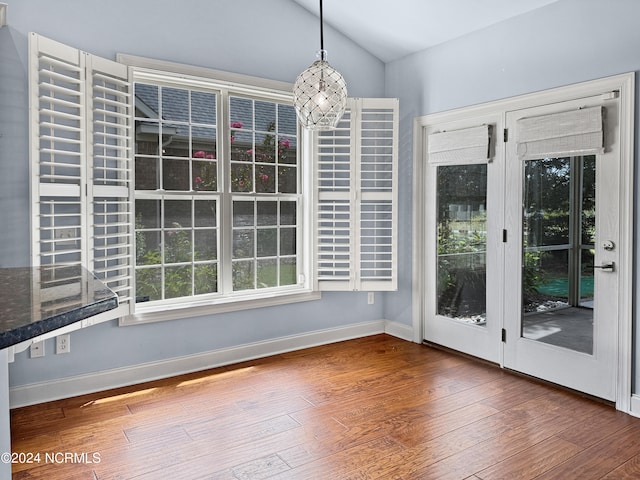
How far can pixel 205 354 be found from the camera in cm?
381

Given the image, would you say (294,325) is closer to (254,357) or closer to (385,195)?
(254,357)

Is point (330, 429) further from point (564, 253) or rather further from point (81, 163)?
point (81, 163)

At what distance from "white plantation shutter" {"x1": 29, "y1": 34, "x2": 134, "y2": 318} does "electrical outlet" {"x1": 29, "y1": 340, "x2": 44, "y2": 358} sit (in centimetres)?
50

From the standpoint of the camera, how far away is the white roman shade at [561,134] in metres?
3.09

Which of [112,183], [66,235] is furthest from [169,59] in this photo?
[66,235]

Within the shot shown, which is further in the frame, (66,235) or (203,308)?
(203,308)

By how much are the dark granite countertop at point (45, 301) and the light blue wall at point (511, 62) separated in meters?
3.15

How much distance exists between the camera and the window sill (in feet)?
11.4

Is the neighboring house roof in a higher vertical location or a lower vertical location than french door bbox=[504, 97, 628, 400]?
higher

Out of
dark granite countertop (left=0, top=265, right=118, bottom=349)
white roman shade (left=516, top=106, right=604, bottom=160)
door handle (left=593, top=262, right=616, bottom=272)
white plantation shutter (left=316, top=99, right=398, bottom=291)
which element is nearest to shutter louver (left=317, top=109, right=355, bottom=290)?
white plantation shutter (left=316, top=99, right=398, bottom=291)

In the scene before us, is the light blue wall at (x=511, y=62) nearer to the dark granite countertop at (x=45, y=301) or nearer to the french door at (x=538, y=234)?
the french door at (x=538, y=234)

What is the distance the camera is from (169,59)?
11.6 feet

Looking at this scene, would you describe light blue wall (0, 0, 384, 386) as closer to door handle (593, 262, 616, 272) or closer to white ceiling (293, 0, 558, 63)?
white ceiling (293, 0, 558, 63)

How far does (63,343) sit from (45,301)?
7.98 feet
